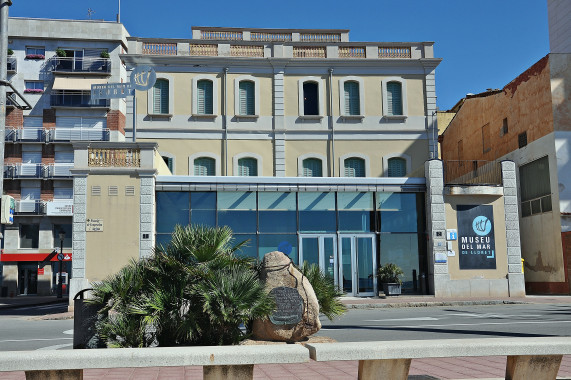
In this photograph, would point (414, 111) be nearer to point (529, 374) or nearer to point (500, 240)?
point (500, 240)

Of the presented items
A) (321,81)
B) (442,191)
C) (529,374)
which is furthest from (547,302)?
(529,374)

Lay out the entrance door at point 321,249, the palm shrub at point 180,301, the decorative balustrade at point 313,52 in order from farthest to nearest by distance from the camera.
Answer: the decorative balustrade at point 313,52 < the entrance door at point 321,249 < the palm shrub at point 180,301

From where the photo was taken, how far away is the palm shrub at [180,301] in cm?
826

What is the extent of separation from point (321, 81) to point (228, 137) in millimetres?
5359

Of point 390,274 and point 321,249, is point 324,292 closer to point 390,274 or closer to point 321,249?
point 321,249

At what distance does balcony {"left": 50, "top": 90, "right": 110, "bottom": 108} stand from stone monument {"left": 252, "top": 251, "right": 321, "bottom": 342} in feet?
127

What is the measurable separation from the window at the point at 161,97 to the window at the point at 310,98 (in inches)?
262

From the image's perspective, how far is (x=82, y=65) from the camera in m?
46.1

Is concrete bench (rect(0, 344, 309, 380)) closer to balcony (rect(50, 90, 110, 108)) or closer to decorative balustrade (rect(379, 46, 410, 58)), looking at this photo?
decorative balustrade (rect(379, 46, 410, 58))

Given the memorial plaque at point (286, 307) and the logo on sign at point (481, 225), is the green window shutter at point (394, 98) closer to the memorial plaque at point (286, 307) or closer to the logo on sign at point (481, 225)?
the logo on sign at point (481, 225)

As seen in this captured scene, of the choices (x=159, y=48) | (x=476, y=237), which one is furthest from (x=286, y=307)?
(x=159, y=48)

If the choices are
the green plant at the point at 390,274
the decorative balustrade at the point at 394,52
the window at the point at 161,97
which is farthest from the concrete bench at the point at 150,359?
the decorative balustrade at the point at 394,52

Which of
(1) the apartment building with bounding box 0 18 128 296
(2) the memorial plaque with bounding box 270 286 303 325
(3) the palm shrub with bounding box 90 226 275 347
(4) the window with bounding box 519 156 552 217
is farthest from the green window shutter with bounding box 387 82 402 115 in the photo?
(1) the apartment building with bounding box 0 18 128 296

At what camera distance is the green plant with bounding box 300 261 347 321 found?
1015 centimetres
